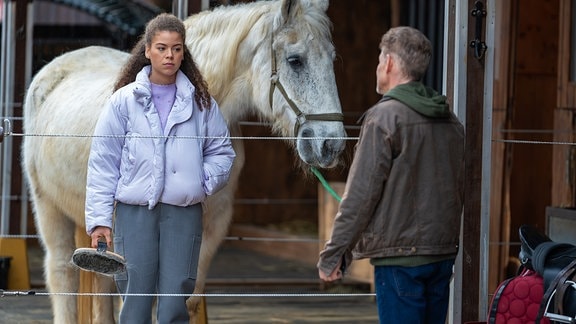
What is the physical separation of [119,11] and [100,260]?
7800 millimetres

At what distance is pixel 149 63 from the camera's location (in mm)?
4355

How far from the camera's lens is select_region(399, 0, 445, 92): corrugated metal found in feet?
27.7

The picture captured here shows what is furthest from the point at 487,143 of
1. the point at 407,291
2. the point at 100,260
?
the point at 100,260

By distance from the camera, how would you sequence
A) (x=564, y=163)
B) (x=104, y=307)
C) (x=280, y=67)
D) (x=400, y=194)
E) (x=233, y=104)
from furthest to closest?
(x=564, y=163) → (x=104, y=307) → (x=233, y=104) → (x=280, y=67) → (x=400, y=194)

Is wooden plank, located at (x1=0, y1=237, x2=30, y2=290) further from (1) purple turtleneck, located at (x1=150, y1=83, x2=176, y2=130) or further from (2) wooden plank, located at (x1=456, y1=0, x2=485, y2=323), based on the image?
(2) wooden plank, located at (x1=456, y1=0, x2=485, y2=323)

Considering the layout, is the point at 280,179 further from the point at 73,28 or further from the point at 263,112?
the point at 263,112

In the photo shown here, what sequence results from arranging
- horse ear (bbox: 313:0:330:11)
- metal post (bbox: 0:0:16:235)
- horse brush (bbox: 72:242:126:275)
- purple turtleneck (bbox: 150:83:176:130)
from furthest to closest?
metal post (bbox: 0:0:16:235)
horse ear (bbox: 313:0:330:11)
purple turtleneck (bbox: 150:83:176:130)
horse brush (bbox: 72:242:126:275)

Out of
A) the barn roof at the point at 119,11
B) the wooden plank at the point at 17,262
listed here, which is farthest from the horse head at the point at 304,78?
the barn roof at the point at 119,11

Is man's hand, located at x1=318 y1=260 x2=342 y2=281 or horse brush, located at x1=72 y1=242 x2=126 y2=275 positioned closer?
man's hand, located at x1=318 y1=260 x2=342 y2=281

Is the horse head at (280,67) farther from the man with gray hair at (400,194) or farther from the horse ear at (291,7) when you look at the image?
the man with gray hair at (400,194)

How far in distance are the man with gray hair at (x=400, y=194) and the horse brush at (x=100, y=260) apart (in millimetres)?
788

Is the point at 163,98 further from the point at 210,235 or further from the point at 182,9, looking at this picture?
the point at 182,9

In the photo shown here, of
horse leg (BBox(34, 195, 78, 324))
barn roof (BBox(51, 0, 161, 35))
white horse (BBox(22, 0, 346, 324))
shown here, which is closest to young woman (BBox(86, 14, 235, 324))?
white horse (BBox(22, 0, 346, 324))

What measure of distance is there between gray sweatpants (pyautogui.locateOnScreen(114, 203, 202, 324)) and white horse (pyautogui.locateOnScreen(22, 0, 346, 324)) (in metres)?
0.57
